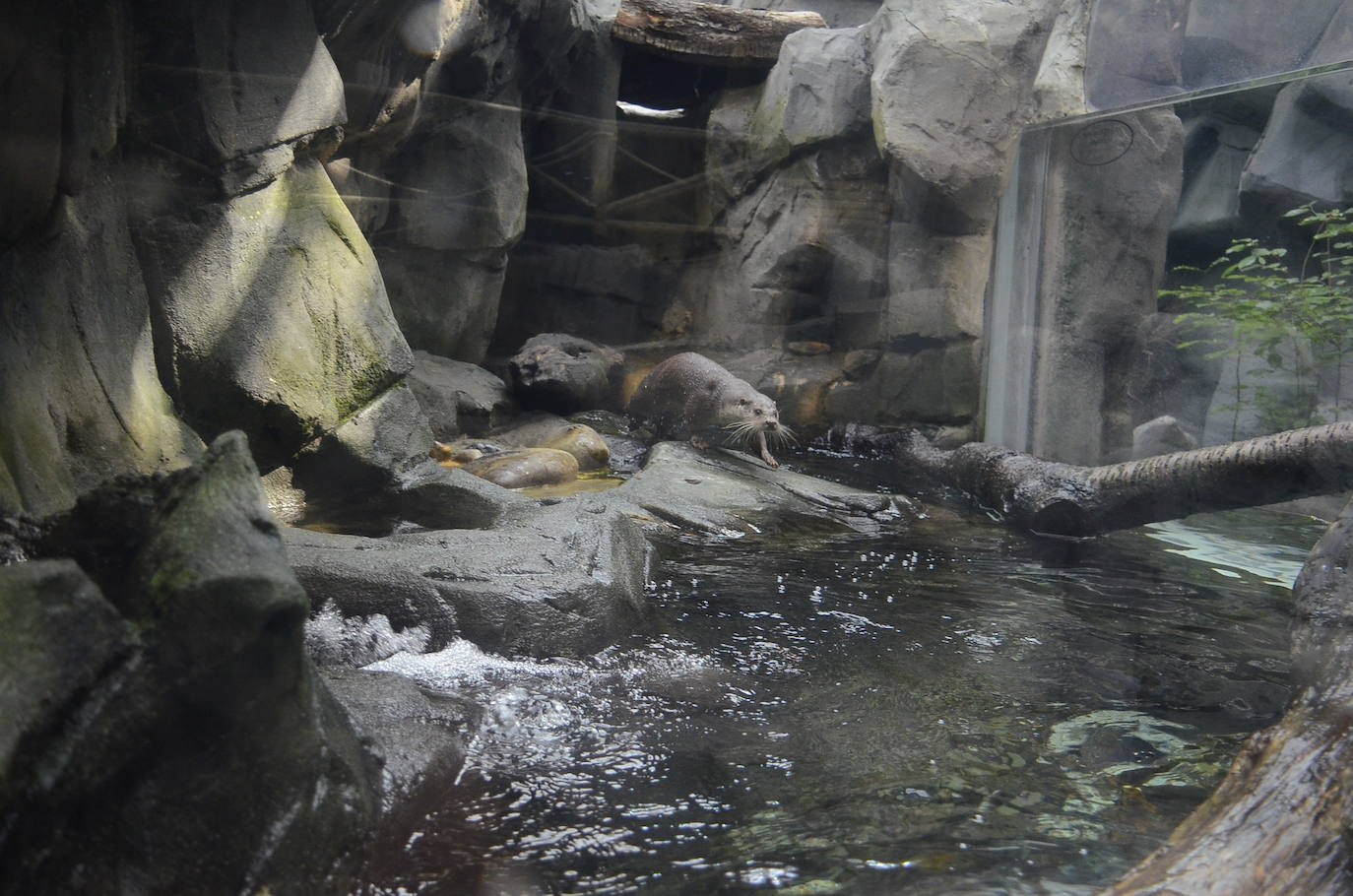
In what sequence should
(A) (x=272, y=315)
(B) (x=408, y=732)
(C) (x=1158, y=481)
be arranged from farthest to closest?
1. (C) (x=1158, y=481)
2. (A) (x=272, y=315)
3. (B) (x=408, y=732)

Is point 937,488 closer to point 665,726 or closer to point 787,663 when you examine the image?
point 787,663

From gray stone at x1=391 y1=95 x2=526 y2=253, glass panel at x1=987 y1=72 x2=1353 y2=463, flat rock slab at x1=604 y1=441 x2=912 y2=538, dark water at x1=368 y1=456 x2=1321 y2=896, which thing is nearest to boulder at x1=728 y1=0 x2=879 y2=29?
glass panel at x1=987 y1=72 x2=1353 y2=463

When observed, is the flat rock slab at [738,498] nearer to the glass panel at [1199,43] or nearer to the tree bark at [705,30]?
the glass panel at [1199,43]

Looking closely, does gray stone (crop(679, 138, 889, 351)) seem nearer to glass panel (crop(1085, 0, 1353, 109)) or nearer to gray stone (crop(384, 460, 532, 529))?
glass panel (crop(1085, 0, 1353, 109))

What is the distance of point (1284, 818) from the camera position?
1.56 metres

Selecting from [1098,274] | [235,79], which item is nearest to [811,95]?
[1098,274]

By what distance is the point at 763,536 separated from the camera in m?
4.66

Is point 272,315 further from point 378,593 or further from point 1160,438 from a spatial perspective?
point 1160,438

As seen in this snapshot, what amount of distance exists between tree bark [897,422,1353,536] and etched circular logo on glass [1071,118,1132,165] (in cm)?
212

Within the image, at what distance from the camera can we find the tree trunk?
1.44m

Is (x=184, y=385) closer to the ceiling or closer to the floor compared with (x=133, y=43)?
closer to the floor

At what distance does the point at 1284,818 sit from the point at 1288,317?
453 cm

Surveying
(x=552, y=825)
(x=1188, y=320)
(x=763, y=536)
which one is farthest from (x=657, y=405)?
(x=552, y=825)

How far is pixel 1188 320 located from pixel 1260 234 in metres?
0.61
